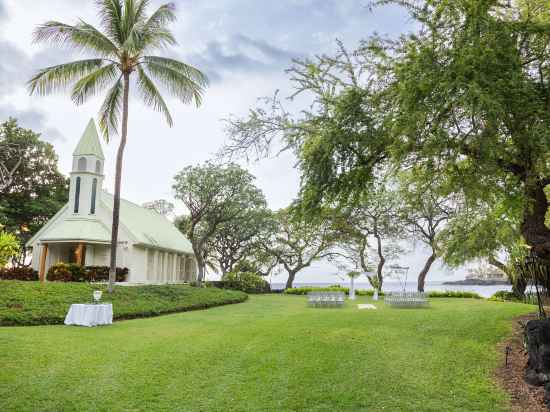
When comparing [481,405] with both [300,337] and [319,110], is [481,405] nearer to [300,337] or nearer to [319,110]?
[300,337]

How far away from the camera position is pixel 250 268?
39188 millimetres

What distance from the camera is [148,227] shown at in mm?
30562

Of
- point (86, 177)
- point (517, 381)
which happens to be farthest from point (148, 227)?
point (517, 381)

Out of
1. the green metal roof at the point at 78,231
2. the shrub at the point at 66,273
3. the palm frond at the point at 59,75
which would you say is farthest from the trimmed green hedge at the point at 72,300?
the palm frond at the point at 59,75

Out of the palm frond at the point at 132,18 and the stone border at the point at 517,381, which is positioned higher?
the palm frond at the point at 132,18

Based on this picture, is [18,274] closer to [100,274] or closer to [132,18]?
[100,274]

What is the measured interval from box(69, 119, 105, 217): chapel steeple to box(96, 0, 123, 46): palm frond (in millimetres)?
9912

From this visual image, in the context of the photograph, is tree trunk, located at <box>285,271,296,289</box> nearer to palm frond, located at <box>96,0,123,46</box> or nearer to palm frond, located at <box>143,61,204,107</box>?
palm frond, located at <box>143,61,204,107</box>

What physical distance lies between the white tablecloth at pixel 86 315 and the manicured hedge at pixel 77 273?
9.60 m

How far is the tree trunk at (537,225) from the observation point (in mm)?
9094

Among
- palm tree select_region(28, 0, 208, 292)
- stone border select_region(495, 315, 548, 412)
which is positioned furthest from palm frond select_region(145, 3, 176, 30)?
stone border select_region(495, 315, 548, 412)

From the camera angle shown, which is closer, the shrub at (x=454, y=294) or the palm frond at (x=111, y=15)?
the palm frond at (x=111, y=15)

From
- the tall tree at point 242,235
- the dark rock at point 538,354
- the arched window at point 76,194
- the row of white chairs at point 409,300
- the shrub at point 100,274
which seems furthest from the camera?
the tall tree at point 242,235

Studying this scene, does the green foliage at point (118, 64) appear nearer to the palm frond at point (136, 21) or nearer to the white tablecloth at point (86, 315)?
the palm frond at point (136, 21)
